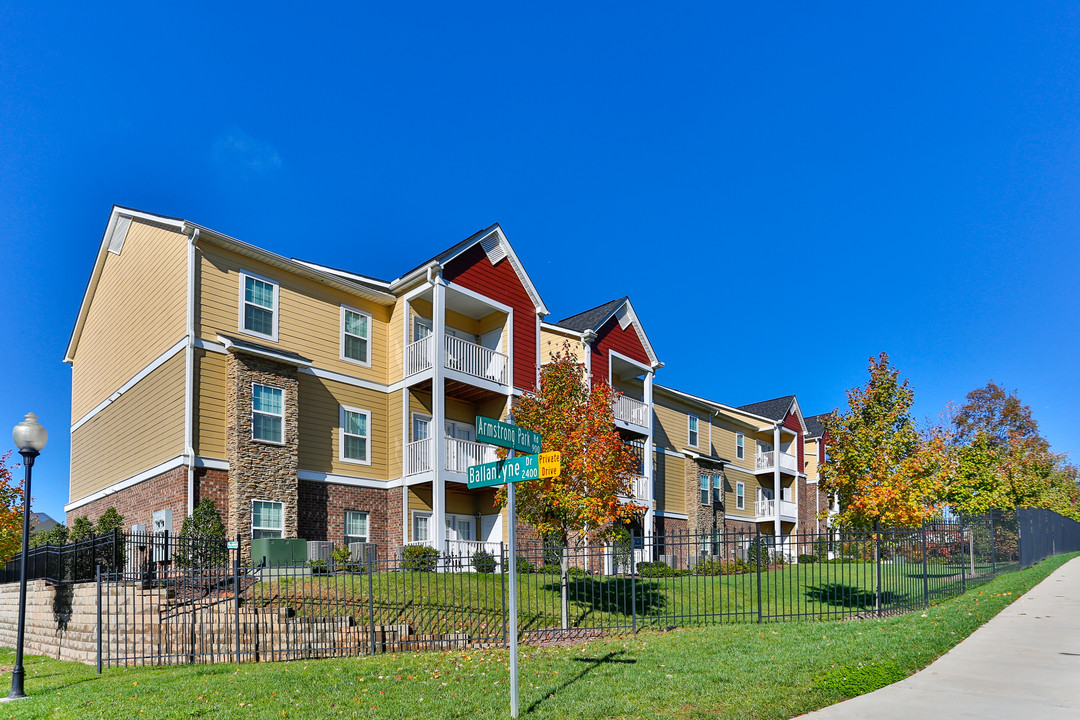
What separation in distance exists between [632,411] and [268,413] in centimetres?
1584

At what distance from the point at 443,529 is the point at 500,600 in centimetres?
547

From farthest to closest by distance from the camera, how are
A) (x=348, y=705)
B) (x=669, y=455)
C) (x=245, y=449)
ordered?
(x=669, y=455)
(x=245, y=449)
(x=348, y=705)

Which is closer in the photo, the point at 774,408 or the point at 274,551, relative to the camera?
the point at 274,551

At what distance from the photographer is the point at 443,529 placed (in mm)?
21797

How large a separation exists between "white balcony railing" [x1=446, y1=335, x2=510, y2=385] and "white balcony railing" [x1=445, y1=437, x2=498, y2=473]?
7.51ft

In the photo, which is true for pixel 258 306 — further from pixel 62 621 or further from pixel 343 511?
pixel 62 621

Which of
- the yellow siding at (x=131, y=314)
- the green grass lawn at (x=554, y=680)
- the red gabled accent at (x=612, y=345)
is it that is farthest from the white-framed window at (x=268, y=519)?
the red gabled accent at (x=612, y=345)

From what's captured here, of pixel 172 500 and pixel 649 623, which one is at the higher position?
pixel 172 500

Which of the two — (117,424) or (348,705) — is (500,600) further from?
(117,424)

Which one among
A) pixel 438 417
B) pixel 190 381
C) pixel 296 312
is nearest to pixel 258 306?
pixel 296 312

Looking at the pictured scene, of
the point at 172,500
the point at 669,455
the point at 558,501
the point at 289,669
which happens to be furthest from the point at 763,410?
the point at 289,669

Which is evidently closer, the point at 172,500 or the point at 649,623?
the point at 649,623

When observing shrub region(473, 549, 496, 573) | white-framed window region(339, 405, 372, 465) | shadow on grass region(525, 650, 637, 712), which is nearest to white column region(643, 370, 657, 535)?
shrub region(473, 549, 496, 573)

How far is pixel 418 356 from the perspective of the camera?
78.1ft
